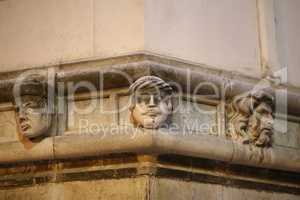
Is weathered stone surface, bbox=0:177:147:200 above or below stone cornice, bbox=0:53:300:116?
below

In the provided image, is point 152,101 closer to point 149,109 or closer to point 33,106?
point 149,109

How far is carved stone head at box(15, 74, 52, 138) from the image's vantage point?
220 centimetres

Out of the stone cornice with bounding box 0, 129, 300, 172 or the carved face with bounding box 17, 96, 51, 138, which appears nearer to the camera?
the stone cornice with bounding box 0, 129, 300, 172

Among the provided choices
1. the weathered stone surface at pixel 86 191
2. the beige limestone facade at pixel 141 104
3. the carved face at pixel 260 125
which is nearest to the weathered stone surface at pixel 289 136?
the beige limestone facade at pixel 141 104

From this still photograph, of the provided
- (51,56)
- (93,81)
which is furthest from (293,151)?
(51,56)

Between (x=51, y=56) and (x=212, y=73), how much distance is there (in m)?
0.64

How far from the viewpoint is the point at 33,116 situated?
220cm

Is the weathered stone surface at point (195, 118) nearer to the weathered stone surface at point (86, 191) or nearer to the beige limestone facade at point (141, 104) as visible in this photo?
the beige limestone facade at point (141, 104)

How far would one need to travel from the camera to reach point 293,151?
2400mm

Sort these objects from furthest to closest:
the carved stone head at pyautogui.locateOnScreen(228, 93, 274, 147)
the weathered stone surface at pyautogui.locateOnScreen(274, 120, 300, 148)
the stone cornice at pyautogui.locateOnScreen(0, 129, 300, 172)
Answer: the weathered stone surface at pyautogui.locateOnScreen(274, 120, 300, 148) → the carved stone head at pyautogui.locateOnScreen(228, 93, 274, 147) → the stone cornice at pyautogui.locateOnScreen(0, 129, 300, 172)

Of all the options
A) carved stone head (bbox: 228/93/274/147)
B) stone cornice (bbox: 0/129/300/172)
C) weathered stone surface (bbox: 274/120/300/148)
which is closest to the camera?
stone cornice (bbox: 0/129/300/172)

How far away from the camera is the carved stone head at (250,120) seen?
229cm

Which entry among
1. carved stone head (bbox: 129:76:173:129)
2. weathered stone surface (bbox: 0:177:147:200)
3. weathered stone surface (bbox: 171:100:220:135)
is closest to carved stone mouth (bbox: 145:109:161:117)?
carved stone head (bbox: 129:76:173:129)

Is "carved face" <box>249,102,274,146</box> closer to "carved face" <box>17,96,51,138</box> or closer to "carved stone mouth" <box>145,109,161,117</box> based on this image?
"carved stone mouth" <box>145,109,161,117</box>
